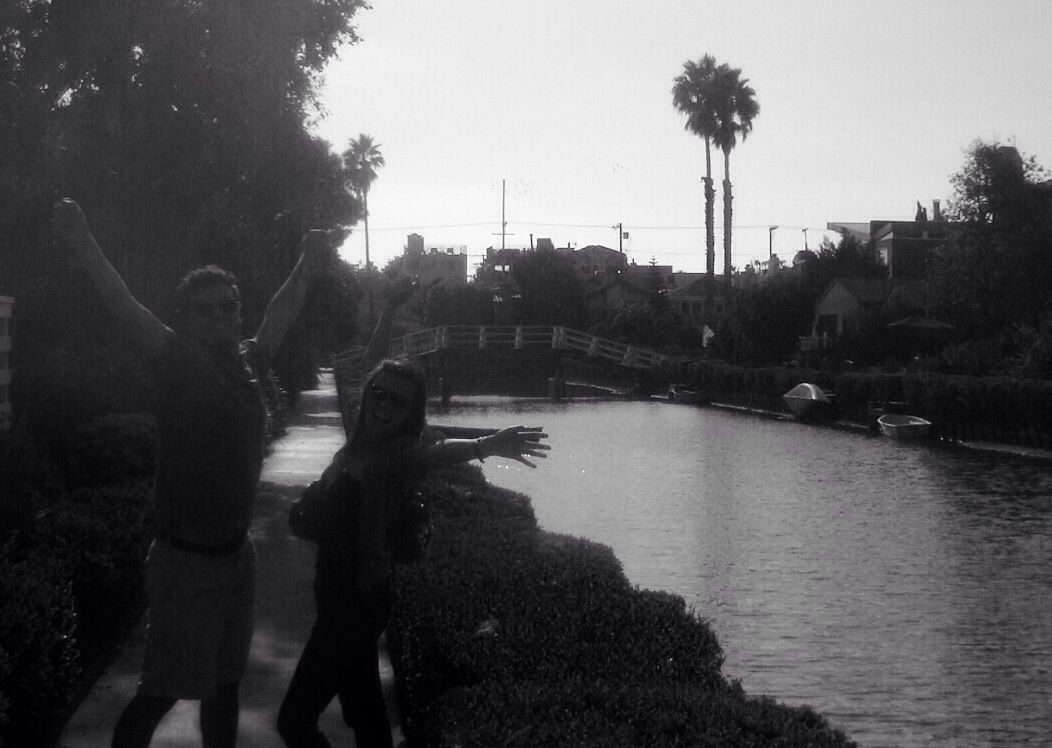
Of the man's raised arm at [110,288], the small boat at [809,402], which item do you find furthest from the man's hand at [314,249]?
the small boat at [809,402]

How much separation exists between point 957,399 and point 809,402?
28.0ft

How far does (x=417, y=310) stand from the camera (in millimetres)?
Answer: 92750

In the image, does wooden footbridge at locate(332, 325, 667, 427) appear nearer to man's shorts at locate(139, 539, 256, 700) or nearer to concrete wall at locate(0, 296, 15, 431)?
concrete wall at locate(0, 296, 15, 431)

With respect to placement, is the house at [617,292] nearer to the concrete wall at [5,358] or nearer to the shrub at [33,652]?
the concrete wall at [5,358]

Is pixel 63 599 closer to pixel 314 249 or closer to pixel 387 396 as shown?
pixel 314 249

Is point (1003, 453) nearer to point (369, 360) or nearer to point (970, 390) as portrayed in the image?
point (970, 390)

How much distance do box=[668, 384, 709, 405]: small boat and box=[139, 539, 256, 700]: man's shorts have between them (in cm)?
5066

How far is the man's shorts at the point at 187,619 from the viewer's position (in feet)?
13.5

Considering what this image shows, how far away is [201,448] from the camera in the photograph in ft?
13.4

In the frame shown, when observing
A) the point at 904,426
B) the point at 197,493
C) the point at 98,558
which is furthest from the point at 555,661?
the point at 904,426

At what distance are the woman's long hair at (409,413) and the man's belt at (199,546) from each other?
530mm

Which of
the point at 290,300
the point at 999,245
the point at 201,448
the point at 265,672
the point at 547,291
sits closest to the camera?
the point at 201,448

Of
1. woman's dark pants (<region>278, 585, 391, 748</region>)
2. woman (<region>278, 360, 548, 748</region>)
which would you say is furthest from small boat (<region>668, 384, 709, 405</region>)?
woman (<region>278, 360, 548, 748</region>)

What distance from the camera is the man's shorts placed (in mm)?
4125
